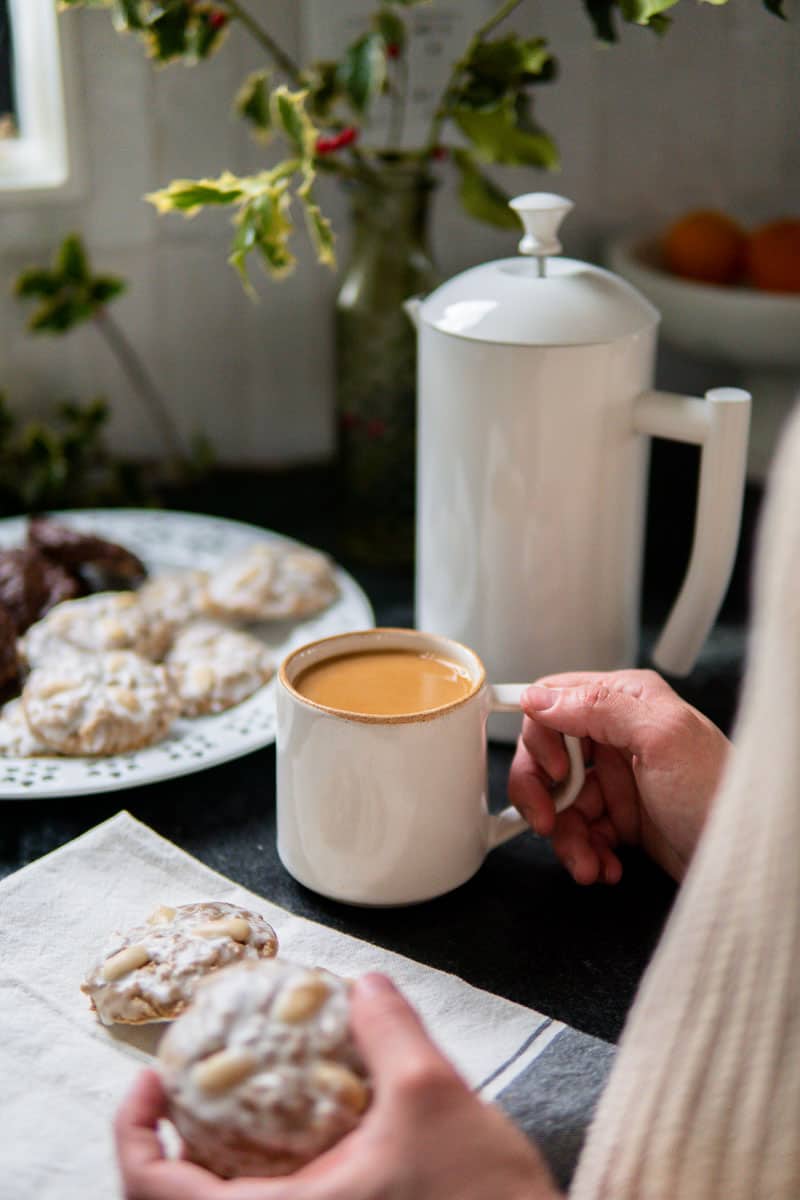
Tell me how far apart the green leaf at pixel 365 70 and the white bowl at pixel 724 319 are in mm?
336

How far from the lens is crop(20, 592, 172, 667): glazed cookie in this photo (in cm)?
95

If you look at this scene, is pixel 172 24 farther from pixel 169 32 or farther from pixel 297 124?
pixel 297 124

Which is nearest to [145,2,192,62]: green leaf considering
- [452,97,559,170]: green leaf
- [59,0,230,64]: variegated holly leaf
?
[59,0,230,64]: variegated holly leaf

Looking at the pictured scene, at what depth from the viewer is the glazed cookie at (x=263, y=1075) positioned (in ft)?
1.70

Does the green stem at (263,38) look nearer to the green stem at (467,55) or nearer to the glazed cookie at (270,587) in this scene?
the green stem at (467,55)

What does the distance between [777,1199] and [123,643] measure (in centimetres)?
60

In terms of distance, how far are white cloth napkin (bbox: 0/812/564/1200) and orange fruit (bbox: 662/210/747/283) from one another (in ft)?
2.61

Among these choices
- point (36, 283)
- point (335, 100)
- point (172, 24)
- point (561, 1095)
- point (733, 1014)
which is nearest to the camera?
point (733, 1014)

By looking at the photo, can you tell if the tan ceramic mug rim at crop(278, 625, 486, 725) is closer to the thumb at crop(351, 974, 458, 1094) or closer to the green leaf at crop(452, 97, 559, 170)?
the thumb at crop(351, 974, 458, 1094)

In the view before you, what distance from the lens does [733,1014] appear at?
0.49m

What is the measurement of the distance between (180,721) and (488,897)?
0.84ft

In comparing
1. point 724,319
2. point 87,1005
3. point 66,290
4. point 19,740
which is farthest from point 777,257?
point 87,1005

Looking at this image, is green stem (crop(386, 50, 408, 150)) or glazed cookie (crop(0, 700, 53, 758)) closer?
glazed cookie (crop(0, 700, 53, 758))

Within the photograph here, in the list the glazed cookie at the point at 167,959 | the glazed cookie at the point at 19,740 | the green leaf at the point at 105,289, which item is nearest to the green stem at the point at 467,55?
the green leaf at the point at 105,289
